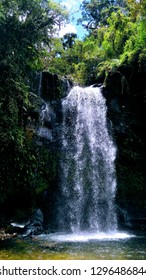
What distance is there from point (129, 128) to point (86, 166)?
3.28 meters

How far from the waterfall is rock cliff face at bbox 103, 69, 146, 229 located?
1.76ft

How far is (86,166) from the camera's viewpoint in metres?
13.6

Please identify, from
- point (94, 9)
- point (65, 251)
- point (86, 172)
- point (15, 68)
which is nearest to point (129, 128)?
point (86, 172)

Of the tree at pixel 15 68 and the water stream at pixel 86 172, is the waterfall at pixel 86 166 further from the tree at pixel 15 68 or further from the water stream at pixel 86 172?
the tree at pixel 15 68

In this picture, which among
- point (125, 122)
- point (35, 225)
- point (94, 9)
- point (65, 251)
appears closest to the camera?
point (65, 251)

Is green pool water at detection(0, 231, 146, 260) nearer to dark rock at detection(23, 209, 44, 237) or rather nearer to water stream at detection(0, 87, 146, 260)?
dark rock at detection(23, 209, 44, 237)

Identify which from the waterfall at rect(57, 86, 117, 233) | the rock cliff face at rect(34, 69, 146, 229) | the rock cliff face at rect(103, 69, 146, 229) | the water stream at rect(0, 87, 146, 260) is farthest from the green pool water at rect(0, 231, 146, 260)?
the rock cliff face at rect(103, 69, 146, 229)

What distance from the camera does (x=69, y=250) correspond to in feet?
24.0

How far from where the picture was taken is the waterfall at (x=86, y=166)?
12633 mm

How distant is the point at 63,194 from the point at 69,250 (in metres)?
5.68

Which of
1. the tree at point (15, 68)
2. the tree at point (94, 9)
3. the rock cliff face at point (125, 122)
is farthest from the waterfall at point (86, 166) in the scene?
the tree at point (94, 9)

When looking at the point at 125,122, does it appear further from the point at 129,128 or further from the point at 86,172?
the point at 86,172
